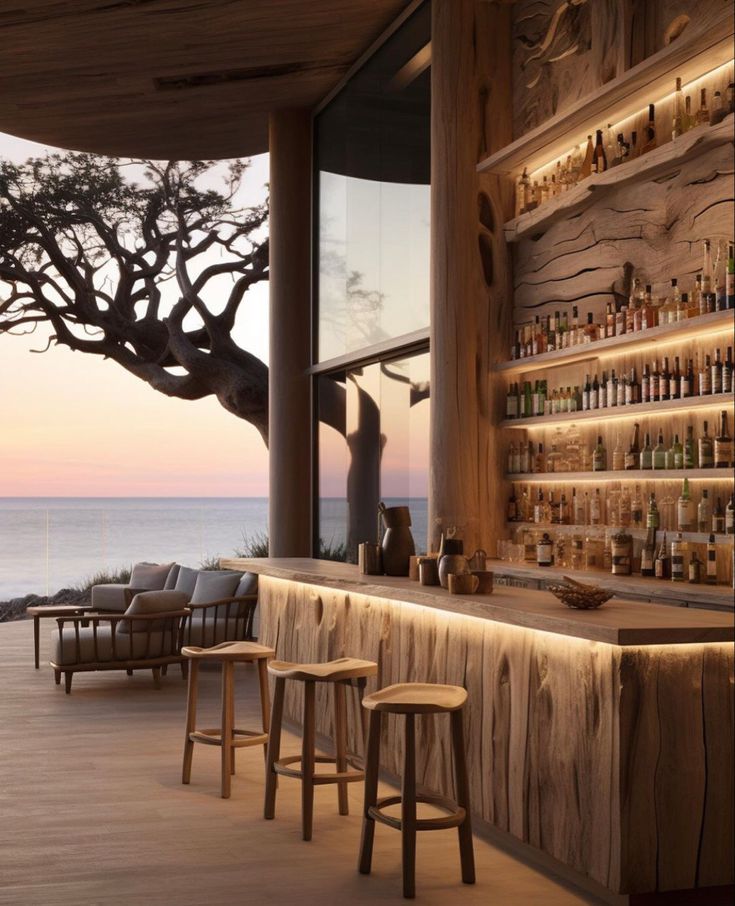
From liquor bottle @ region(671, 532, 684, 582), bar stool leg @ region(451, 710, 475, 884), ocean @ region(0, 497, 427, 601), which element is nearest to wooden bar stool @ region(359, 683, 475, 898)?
bar stool leg @ region(451, 710, 475, 884)

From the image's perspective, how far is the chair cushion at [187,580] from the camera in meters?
10.2

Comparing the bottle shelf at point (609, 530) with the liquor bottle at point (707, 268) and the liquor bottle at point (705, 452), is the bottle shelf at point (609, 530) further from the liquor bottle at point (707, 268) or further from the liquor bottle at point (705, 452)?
the liquor bottle at point (707, 268)

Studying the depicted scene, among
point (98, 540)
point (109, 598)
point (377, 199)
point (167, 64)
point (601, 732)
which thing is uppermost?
point (167, 64)

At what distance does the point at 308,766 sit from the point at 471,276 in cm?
283

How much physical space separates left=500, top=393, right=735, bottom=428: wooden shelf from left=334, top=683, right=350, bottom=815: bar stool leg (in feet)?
5.59

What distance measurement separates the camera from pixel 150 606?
27.8 feet

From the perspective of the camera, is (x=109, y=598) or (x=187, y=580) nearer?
(x=187, y=580)

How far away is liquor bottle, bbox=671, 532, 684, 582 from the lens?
188 inches

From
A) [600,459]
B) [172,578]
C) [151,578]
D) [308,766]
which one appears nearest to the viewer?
[308,766]

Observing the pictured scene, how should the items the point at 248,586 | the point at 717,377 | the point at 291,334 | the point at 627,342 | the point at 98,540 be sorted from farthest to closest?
the point at 98,540 → the point at 291,334 → the point at 248,586 → the point at 627,342 → the point at 717,377

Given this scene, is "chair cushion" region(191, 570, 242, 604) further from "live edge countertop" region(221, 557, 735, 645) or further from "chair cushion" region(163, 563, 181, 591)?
"live edge countertop" region(221, 557, 735, 645)

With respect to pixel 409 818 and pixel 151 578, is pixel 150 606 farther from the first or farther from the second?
pixel 409 818

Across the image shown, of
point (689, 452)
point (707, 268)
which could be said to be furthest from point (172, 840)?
point (707, 268)

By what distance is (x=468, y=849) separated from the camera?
427cm
